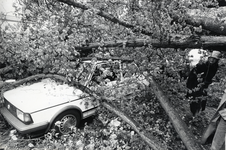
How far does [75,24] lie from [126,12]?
0.98m

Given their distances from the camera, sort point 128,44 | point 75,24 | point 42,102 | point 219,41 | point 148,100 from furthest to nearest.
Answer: point 148,100
point 42,102
point 75,24
point 128,44
point 219,41

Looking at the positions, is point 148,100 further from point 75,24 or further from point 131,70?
point 75,24

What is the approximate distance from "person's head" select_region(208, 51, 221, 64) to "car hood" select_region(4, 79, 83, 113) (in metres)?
3.03

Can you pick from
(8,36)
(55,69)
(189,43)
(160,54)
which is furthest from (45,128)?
(189,43)

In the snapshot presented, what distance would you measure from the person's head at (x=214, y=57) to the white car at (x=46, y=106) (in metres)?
2.21

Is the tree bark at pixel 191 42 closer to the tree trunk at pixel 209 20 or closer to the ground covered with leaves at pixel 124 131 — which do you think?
the tree trunk at pixel 209 20

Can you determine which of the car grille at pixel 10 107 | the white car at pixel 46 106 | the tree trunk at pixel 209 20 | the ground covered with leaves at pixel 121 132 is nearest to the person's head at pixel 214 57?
the ground covered with leaves at pixel 121 132

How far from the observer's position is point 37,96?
3.78 meters

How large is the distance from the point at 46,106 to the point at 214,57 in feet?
12.4

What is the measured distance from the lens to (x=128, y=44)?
2.83 m

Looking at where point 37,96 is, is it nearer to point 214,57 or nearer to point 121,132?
point 121,132

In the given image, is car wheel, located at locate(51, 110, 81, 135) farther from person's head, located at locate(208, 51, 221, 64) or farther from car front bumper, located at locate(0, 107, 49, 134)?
person's head, located at locate(208, 51, 221, 64)

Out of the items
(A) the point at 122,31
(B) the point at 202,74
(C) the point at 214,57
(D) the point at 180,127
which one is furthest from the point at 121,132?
(C) the point at 214,57

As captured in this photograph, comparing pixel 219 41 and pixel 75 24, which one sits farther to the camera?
pixel 75 24
